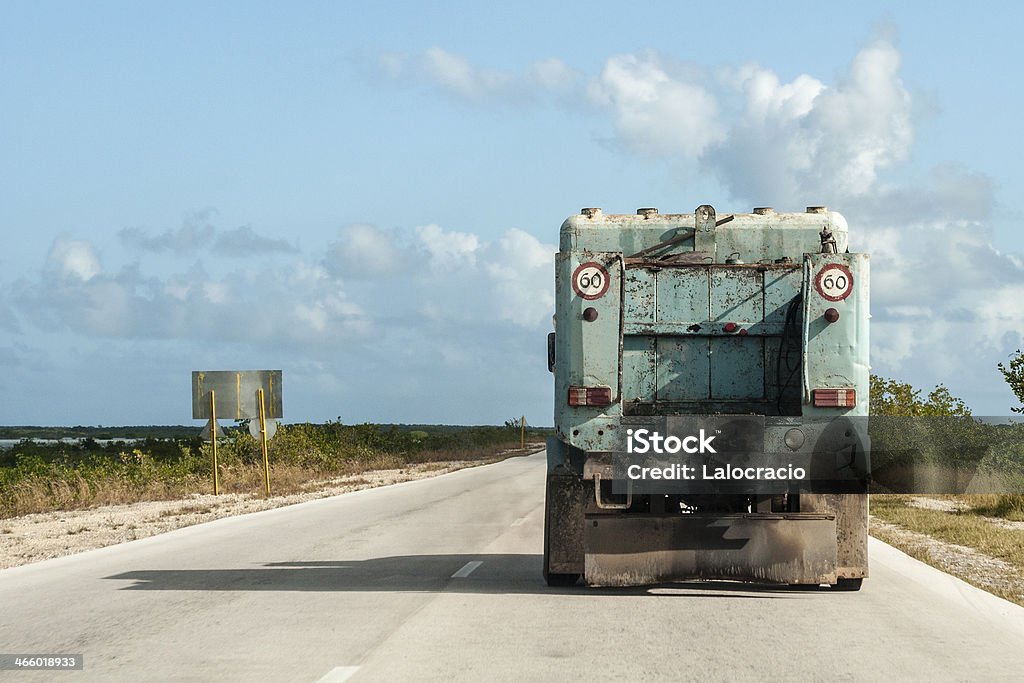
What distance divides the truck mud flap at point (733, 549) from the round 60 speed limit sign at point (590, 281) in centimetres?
196

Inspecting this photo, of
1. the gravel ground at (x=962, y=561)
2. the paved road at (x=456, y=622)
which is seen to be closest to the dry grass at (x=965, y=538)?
the gravel ground at (x=962, y=561)

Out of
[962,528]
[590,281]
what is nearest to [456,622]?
[590,281]

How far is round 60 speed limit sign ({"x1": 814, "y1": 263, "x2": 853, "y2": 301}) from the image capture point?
10.9 m

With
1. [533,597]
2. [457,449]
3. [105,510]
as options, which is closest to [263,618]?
[533,597]

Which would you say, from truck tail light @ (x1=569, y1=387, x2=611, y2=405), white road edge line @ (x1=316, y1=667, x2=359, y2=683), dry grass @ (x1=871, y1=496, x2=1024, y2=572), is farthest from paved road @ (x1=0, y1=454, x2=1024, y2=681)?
truck tail light @ (x1=569, y1=387, x2=611, y2=405)

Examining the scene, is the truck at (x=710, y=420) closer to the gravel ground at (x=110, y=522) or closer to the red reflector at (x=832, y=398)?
the red reflector at (x=832, y=398)

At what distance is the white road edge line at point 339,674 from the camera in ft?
25.1

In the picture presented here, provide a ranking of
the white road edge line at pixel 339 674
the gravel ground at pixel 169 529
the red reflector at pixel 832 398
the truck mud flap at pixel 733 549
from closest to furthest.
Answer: the white road edge line at pixel 339 674 < the red reflector at pixel 832 398 < the truck mud flap at pixel 733 549 < the gravel ground at pixel 169 529

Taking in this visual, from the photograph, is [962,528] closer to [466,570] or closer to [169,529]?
[466,570]

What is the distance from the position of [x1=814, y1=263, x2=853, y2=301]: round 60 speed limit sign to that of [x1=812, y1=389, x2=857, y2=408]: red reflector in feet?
2.57

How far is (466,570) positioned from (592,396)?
341cm

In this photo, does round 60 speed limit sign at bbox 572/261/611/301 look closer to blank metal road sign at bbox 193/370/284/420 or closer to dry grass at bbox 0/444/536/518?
dry grass at bbox 0/444/536/518

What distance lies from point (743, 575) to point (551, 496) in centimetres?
190

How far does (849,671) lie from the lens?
26.1ft
